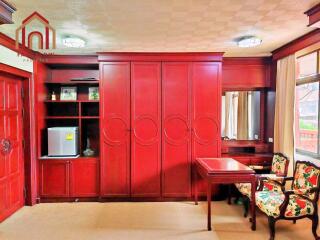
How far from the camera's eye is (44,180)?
407 centimetres

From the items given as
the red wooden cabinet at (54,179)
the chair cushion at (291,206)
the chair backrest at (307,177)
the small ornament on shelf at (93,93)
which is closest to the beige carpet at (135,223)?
the red wooden cabinet at (54,179)

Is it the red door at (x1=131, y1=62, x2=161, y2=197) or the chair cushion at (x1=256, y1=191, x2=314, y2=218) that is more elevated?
the red door at (x1=131, y1=62, x2=161, y2=197)

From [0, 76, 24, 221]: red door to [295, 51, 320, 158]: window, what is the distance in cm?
441

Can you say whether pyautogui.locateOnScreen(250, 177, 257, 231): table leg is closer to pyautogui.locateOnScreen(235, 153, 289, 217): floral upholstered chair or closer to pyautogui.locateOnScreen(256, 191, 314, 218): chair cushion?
pyautogui.locateOnScreen(256, 191, 314, 218): chair cushion

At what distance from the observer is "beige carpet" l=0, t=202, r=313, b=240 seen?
2.99 m

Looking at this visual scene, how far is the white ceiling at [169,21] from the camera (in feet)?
7.52

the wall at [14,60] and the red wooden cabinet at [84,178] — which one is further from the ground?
the wall at [14,60]

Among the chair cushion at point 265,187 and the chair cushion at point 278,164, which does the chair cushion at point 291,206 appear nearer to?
the chair cushion at point 265,187

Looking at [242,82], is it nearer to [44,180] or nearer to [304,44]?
[304,44]

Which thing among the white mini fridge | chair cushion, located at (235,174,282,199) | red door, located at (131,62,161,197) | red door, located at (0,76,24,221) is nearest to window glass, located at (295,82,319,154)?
chair cushion, located at (235,174,282,199)

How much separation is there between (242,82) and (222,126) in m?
0.89

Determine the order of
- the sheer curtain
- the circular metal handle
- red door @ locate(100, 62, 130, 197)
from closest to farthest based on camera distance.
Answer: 1. the circular metal handle
2. red door @ locate(100, 62, 130, 197)
3. the sheer curtain

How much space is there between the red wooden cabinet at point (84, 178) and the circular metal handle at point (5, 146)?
0.95 metres

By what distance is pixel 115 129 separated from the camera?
4.07 m
